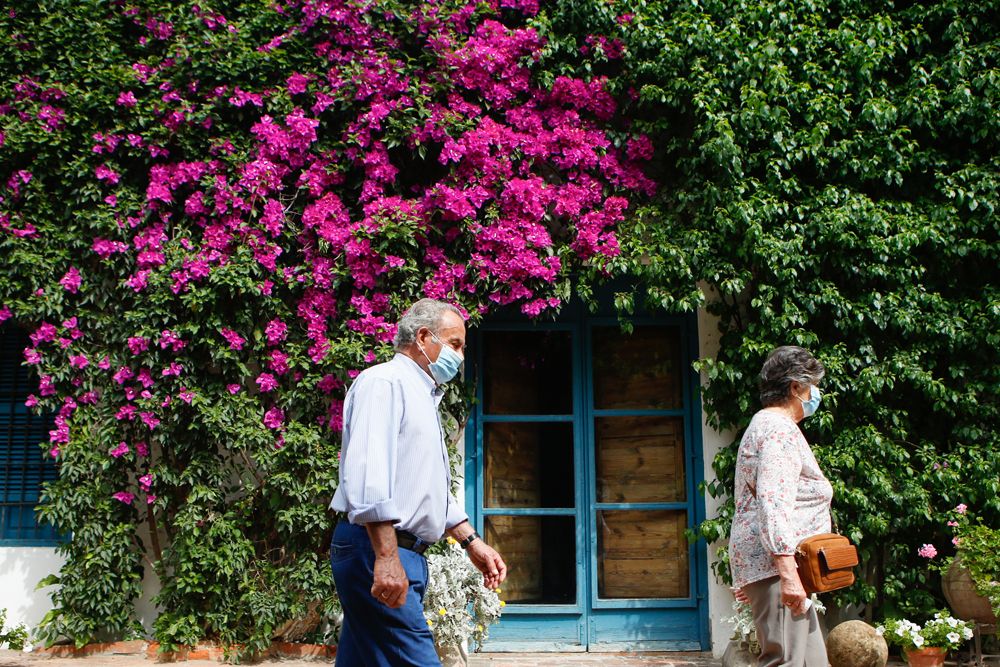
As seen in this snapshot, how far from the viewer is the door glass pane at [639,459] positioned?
6379 millimetres

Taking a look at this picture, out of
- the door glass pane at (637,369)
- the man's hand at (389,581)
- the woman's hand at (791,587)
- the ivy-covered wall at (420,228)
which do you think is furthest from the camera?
the door glass pane at (637,369)

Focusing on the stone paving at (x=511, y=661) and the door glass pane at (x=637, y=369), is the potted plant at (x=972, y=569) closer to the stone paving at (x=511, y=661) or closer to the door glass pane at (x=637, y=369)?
the stone paving at (x=511, y=661)

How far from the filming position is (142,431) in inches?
238

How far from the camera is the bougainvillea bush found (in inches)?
232

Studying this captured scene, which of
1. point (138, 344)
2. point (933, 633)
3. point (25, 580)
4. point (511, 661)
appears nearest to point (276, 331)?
point (138, 344)

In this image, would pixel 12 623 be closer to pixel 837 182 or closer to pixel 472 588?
pixel 472 588

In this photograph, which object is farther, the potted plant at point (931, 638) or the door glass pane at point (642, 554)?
the door glass pane at point (642, 554)

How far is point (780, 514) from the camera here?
3168 millimetres

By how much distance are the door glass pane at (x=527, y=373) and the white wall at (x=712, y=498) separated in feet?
3.00

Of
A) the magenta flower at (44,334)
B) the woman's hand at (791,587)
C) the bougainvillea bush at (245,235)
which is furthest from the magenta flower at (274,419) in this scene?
the woman's hand at (791,587)

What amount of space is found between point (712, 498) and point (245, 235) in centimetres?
350

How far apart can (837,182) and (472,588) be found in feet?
11.4

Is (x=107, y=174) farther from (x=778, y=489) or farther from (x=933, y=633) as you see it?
(x=933, y=633)

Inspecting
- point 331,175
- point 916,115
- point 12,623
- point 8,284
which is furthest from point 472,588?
point 916,115
